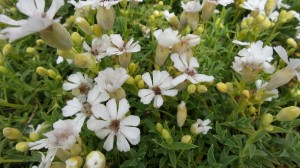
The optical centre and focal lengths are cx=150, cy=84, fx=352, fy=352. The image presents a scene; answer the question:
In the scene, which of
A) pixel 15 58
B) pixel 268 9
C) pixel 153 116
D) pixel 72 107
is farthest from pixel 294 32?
pixel 15 58

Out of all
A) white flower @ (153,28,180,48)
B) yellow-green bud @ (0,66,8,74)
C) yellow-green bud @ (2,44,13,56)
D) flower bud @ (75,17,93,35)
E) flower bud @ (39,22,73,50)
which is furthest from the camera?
yellow-green bud @ (2,44,13,56)

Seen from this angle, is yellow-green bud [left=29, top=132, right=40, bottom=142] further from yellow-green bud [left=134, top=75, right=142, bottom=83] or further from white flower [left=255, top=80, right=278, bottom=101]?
white flower [left=255, top=80, right=278, bottom=101]

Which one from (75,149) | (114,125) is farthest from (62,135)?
(114,125)

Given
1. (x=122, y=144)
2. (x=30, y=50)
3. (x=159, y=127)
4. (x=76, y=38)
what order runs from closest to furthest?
(x=122, y=144)
(x=159, y=127)
(x=76, y=38)
(x=30, y=50)

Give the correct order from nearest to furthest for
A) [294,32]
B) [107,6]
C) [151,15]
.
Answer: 1. [107,6]
2. [151,15]
3. [294,32]

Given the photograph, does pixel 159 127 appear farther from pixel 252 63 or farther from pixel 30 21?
pixel 30 21

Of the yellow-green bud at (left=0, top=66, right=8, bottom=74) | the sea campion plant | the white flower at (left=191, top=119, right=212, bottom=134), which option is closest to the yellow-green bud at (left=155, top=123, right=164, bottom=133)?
the sea campion plant

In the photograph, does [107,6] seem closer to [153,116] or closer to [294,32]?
[153,116]

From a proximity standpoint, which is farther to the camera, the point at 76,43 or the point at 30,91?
the point at 30,91
